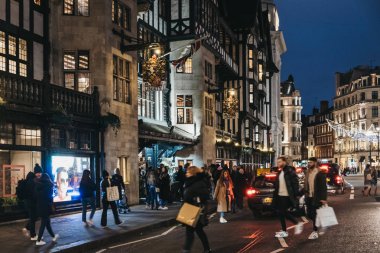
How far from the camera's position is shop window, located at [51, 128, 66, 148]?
68.6 feet

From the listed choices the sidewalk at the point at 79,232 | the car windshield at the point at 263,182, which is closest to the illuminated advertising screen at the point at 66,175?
Answer: the sidewalk at the point at 79,232

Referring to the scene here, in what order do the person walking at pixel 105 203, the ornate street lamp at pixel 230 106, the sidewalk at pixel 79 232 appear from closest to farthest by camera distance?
the sidewalk at pixel 79 232 < the person walking at pixel 105 203 < the ornate street lamp at pixel 230 106

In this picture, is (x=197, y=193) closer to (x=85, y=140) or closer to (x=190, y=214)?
(x=190, y=214)

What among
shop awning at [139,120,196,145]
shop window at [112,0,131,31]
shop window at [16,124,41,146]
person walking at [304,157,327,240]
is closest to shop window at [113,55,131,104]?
shop window at [112,0,131,31]

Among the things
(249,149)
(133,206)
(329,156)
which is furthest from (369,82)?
(133,206)

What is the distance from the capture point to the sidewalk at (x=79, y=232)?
13367 millimetres

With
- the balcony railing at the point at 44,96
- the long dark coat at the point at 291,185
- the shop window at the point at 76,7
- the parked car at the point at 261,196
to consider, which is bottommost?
the parked car at the point at 261,196

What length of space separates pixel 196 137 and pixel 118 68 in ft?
39.6

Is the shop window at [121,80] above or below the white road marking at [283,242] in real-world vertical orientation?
above

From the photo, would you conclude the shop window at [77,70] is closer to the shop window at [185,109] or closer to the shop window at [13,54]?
the shop window at [13,54]

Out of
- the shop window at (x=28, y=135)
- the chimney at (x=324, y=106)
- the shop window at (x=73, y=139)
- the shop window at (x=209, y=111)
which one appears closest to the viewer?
the shop window at (x=28, y=135)

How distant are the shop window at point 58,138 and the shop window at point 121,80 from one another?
11.5ft

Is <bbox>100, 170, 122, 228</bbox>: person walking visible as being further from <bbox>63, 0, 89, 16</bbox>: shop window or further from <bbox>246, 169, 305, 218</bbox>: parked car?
<bbox>63, 0, 89, 16</bbox>: shop window

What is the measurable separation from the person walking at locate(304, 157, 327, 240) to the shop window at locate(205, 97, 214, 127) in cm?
2322
